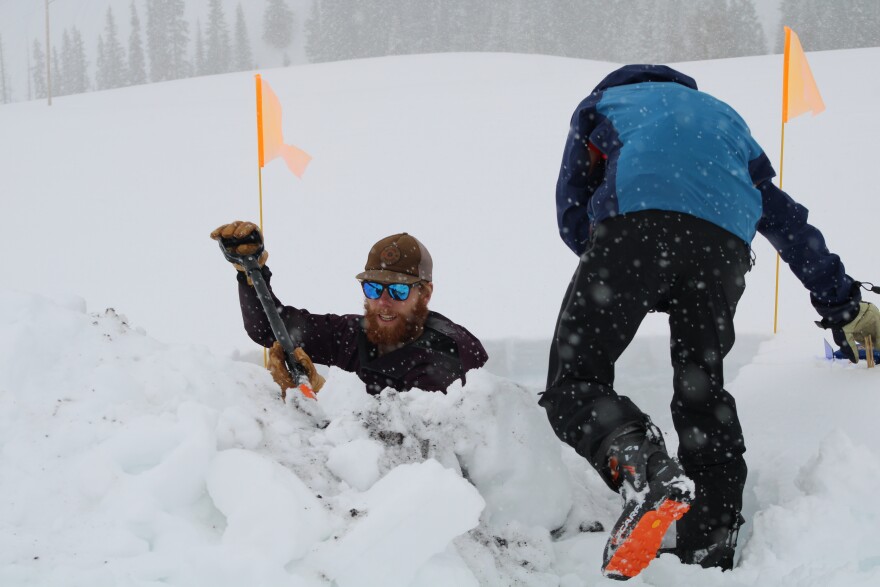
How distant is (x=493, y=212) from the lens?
8766 millimetres

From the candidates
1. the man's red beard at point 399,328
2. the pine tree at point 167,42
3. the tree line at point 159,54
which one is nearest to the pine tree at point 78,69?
the tree line at point 159,54

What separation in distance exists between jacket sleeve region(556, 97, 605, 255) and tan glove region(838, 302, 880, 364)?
1320 mm

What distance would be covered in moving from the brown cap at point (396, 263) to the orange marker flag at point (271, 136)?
180 cm

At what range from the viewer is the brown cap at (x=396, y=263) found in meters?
3.29

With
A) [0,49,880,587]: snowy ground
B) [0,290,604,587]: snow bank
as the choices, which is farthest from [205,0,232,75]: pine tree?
[0,290,604,587]: snow bank

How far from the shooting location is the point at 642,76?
2.26 m

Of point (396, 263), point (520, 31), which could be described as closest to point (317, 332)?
point (396, 263)

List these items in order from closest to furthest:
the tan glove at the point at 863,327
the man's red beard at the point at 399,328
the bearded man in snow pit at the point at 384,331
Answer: the tan glove at the point at 863,327, the bearded man in snow pit at the point at 384,331, the man's red beard at the point at 399,328

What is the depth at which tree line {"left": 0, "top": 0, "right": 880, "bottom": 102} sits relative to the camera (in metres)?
39.2

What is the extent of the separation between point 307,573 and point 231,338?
4086 millimetres

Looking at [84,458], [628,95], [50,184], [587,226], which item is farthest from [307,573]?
[50,184]

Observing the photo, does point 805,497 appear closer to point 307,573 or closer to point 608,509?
point 608,509

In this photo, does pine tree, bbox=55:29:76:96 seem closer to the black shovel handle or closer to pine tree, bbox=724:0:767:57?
pine tree, bbox=724:0:767:57

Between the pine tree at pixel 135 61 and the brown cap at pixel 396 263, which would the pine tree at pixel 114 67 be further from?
the brown cap at pixel 396 263
